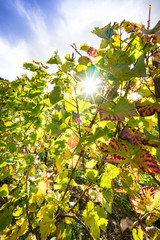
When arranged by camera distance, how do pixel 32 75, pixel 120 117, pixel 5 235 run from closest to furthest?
pixel 120 117 < pixel 5 235 < pixel 32 75

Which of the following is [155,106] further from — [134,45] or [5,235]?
[5,235]

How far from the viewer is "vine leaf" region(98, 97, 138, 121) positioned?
0.46 m

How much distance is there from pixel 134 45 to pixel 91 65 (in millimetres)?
201

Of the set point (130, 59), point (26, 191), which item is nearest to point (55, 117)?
point (130, 59)

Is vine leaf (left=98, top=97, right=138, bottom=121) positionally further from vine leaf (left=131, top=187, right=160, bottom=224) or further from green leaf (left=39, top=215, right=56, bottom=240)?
green leaf (left=39, top=215, right=56, bottom=240)

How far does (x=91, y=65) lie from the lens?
0.54 meters

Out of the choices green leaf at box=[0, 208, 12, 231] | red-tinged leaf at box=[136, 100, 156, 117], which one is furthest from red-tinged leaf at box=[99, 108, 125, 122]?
green leaf at box=[0, 208, 12, 231]

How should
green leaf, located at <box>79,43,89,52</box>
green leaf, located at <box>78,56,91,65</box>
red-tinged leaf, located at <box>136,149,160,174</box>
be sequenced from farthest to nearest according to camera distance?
green leaf, located at <box>79,43,89,52</box>, green leaf, located at <box>78,56,91,65</box>, red-tinged leaf, located at <box>136,149,160,174</box>

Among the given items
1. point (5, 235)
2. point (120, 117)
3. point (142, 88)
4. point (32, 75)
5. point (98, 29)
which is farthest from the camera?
point (32, 75)

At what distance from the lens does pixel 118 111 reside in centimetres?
48

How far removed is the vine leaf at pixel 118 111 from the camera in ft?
1.51

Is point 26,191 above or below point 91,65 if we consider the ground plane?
below

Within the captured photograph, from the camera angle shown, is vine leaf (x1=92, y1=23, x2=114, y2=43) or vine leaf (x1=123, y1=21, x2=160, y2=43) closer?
vine leaf (x1=123, y1=21, x2=160, y2=43)

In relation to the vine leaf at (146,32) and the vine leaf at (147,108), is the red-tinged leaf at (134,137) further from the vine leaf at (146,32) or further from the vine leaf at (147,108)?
the vine leaf at (146,32)
